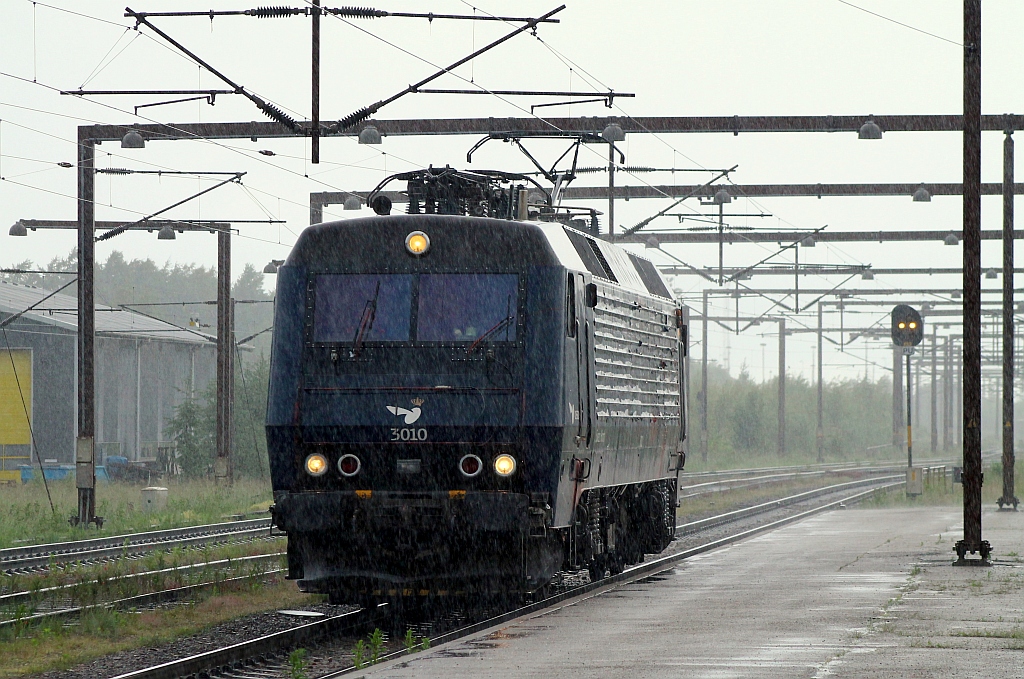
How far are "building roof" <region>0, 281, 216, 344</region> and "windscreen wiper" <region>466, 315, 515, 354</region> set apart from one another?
1203 inches

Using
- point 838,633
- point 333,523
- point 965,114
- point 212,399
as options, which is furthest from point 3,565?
point 212,399

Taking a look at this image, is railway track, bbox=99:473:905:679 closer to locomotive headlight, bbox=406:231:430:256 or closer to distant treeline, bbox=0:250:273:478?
locomotive headlight, bbox=406:231:430:256

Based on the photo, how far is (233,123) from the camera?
25.6 metres

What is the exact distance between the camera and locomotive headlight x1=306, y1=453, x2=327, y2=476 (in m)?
12.7

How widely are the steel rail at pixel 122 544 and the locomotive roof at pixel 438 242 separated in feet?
23.5

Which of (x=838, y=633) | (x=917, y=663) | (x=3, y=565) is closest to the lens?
(x=917, y=663)

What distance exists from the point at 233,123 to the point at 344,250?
43.1 ft

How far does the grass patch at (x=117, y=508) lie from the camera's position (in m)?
24.7

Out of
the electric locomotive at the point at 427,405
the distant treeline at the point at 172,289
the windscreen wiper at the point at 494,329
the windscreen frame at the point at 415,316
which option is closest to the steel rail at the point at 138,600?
the electric locomotive at the point at 427,405

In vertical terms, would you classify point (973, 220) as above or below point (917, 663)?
above

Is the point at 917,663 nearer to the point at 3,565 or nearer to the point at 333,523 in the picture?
the point at 333,523

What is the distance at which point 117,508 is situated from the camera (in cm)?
3027

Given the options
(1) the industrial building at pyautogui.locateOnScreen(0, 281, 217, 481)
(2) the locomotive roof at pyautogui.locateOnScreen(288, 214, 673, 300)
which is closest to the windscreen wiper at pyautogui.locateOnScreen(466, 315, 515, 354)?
(2) the locomotive roof at pyautogui.locateOnScreen(288, 214, 673, 300)

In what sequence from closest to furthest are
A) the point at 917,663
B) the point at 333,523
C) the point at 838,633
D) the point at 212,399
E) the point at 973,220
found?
the point at 917,663
the point at 838,633
the point at 333,523
the point at 973,220
the point at 212,399
